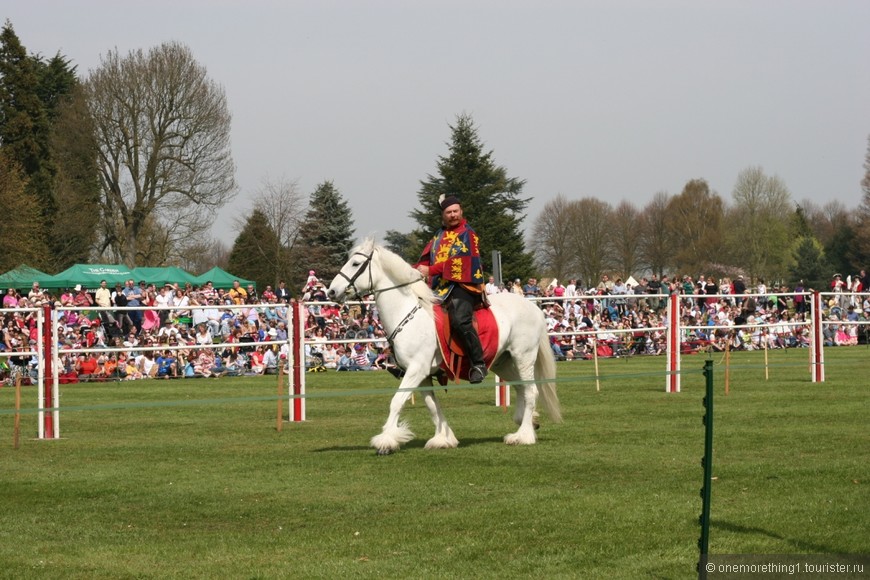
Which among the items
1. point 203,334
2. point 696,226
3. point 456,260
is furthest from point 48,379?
point 696,226

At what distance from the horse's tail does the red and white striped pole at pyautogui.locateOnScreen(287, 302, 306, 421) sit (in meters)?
4.51

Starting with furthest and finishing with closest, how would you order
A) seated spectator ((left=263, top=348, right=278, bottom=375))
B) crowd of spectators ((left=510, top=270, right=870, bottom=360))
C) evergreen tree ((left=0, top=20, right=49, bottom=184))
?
evergreen tree ((left=0, top=20, right=49, bottom=184)), crowd of spectators ((left=510, top=270, right=870, bottom=360)), seated spectator ((left=263, top=348, right=278, bottom=375))

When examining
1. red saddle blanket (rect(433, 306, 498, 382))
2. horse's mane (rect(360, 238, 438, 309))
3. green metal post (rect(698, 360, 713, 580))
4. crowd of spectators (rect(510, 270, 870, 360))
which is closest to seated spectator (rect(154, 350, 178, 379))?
crowd of spectators (rect(510, 270, 870, 360))

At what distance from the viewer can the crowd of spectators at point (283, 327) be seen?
25.9 m

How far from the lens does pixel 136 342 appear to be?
26.1 meters

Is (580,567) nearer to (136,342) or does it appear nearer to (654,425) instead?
(654,425)

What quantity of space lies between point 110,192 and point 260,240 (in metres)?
13.2

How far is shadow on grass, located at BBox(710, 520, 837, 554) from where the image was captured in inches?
288

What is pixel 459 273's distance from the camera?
1294 centimetres

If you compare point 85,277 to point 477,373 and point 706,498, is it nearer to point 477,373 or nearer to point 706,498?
point 477,373

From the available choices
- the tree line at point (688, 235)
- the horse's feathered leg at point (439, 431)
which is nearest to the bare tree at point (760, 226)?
the tree line at point (688, 235)

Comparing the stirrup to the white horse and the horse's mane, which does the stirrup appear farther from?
the horse's mane

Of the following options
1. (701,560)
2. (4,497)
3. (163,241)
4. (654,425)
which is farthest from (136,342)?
(163,241)

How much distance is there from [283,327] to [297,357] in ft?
35.1
